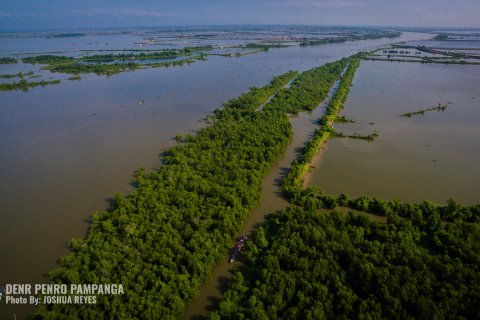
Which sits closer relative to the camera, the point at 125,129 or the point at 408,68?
the point at 125,129

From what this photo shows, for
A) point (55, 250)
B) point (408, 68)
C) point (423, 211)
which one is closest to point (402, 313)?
point (423, 211)

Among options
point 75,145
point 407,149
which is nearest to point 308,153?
point 407,149

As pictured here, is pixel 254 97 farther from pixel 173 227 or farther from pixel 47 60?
pixel 47 60

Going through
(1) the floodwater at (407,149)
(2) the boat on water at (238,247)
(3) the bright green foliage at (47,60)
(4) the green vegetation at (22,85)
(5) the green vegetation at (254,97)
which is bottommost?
(2) the boat on water at (238,247)

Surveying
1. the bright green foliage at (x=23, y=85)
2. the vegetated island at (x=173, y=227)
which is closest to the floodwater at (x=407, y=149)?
the vegetated island at (x=173, y=227)

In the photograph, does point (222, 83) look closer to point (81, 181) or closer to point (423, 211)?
point (81, 181)

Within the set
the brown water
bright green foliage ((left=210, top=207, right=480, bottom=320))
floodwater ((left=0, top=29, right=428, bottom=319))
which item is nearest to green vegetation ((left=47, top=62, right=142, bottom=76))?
floodwater ((left=0, top=29, right=428, bottom=319))

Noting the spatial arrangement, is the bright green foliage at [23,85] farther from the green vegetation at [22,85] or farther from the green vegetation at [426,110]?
the green vegetation at [426,110]
